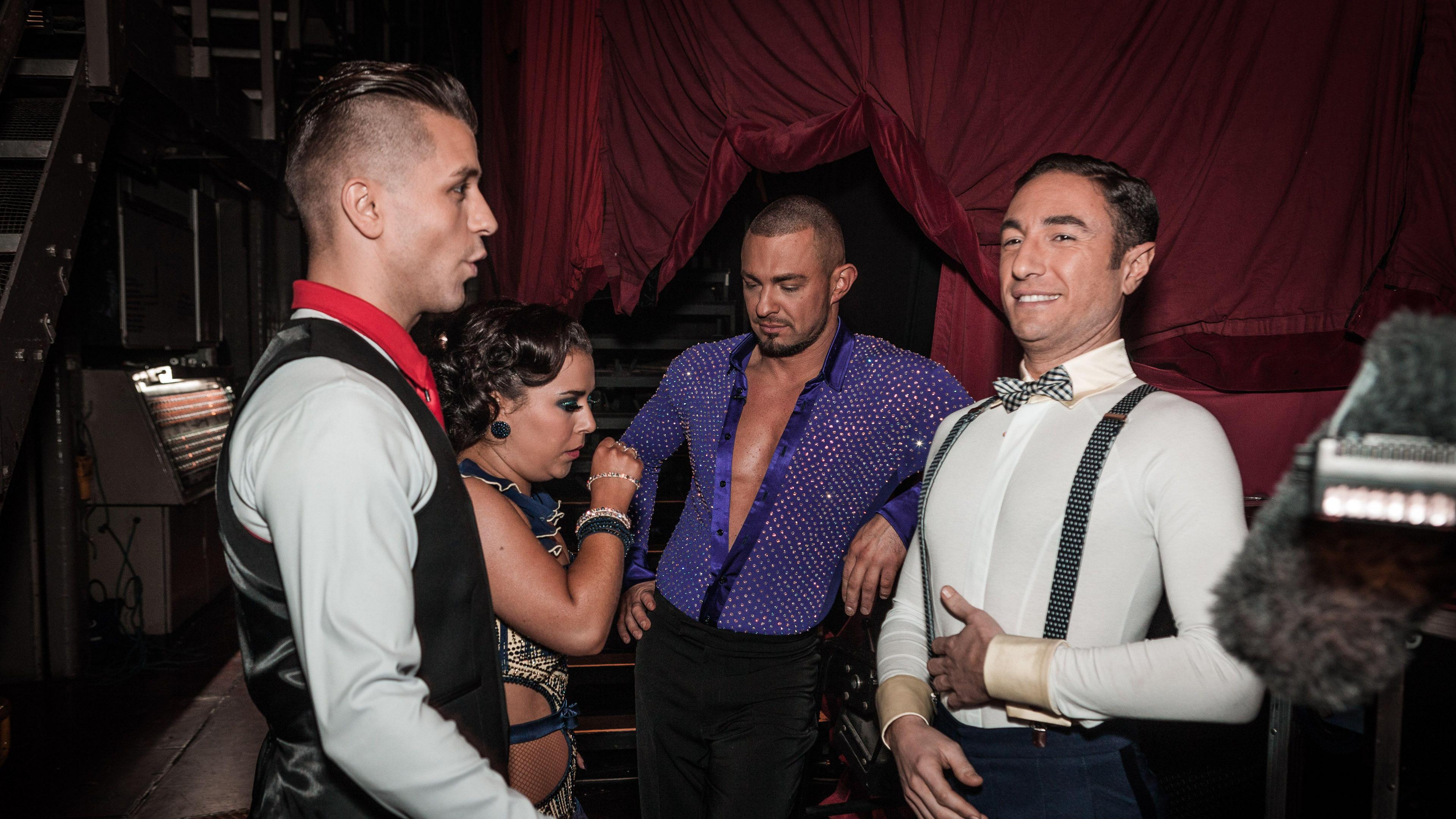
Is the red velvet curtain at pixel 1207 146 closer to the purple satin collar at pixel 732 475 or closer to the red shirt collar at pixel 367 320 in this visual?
the purple satin collar at pixel 732 475

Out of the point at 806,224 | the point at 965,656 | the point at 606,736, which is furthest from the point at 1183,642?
the point at 606,736

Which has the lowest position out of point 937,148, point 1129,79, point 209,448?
point 209,448

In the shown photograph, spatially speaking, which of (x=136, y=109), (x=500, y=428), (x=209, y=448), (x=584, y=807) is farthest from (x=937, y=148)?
(x=209, y=448)

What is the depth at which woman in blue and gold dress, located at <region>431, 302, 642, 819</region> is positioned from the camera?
5.16 feet

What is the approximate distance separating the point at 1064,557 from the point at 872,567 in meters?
Result: 0.80

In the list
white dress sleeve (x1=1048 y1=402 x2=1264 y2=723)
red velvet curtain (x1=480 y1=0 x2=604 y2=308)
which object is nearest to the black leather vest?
white dress sleeve (x1=1048 y1=402 x2=1264 y2=723)

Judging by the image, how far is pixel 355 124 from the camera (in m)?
1.12

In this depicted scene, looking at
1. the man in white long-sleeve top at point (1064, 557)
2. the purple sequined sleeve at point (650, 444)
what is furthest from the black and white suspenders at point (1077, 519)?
the purple sequined sleeve at point (650, 444)

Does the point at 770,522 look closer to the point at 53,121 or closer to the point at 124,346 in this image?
the point at 53,121

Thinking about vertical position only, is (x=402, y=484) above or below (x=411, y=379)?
below

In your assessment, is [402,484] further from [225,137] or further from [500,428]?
[225,137]

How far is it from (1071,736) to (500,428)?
4.31ft

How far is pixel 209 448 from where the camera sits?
5.31 metres

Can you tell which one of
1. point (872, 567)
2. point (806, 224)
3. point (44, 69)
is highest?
point (44, 69)
